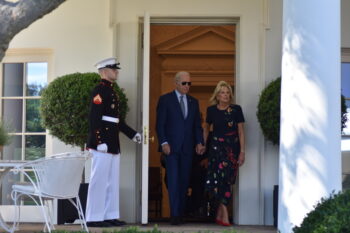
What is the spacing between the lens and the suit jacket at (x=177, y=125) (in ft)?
27.5

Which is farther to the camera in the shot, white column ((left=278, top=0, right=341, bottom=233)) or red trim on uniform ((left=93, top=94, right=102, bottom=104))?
red trim on uniform ((left=93, top=94, right=102, bottom=104))

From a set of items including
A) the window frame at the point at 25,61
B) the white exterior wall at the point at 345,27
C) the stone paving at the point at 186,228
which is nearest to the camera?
the stone paving at the point at 186,228

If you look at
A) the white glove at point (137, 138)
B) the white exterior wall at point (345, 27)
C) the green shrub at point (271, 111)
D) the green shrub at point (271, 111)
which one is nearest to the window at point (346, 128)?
the white exterior wall at point (345, 27)

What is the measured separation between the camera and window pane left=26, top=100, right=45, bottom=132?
9219 mm

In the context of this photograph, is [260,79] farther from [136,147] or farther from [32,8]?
[32,8]

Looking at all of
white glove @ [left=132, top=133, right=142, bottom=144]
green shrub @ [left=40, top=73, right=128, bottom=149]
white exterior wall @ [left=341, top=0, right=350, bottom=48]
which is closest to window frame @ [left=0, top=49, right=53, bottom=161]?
green shrub @ [left=40, top=73, right=128, bottom=149]

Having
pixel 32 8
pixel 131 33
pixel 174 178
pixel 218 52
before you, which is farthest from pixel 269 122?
pixel 218 52

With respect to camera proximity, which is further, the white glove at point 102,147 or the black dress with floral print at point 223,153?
the black dress with floral print at point 223,153

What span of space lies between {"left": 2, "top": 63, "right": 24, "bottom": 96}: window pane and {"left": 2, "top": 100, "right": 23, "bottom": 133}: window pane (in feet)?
0.37

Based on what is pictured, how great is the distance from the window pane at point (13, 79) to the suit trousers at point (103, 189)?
209 centimetres

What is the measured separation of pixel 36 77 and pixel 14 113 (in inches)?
20.7

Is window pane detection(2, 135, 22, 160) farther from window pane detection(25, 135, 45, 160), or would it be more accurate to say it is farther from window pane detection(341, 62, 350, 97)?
window pane detection(341, 62, 350, 97)

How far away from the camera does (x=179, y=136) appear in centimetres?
840

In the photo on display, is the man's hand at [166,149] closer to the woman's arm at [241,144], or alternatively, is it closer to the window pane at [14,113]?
the woman's arm at [241,144]
